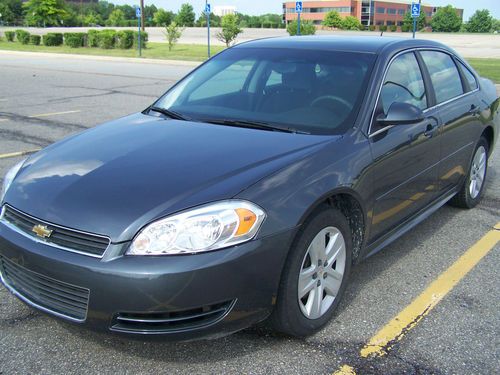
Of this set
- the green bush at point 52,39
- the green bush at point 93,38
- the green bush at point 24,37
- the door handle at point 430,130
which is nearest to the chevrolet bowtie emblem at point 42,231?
the door handle at point 430,130

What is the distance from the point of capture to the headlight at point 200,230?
96.9 inches

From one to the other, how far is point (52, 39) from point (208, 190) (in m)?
39.5

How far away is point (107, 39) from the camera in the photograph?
34750 millimetres

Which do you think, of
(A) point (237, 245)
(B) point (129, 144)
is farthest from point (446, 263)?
(B) point (129, 144)

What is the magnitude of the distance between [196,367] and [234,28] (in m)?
30.8

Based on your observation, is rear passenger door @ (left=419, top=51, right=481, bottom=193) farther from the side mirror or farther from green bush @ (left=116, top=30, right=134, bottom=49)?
green bush @ (left=116, top=30, right=134, bottom=49)

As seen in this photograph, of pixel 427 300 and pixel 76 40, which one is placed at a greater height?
pixel 76 40

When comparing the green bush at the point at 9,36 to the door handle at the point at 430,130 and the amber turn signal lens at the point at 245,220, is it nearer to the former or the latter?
the door handle at the point at 430,130

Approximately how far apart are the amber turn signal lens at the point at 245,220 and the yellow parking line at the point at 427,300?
0.97 metres

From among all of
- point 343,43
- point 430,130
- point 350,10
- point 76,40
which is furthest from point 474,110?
point 350,10

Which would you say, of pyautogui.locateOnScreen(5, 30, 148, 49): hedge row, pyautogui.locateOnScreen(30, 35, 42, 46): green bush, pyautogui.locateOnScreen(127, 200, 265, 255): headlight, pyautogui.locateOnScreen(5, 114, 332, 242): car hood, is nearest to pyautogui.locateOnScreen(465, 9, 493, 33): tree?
pyautogui.locateOnScreen(5, 30, 148, 49): hedge row

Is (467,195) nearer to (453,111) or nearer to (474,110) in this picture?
(474,110)

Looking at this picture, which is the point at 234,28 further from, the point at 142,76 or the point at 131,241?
the point at 131,241

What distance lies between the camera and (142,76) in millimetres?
18656
